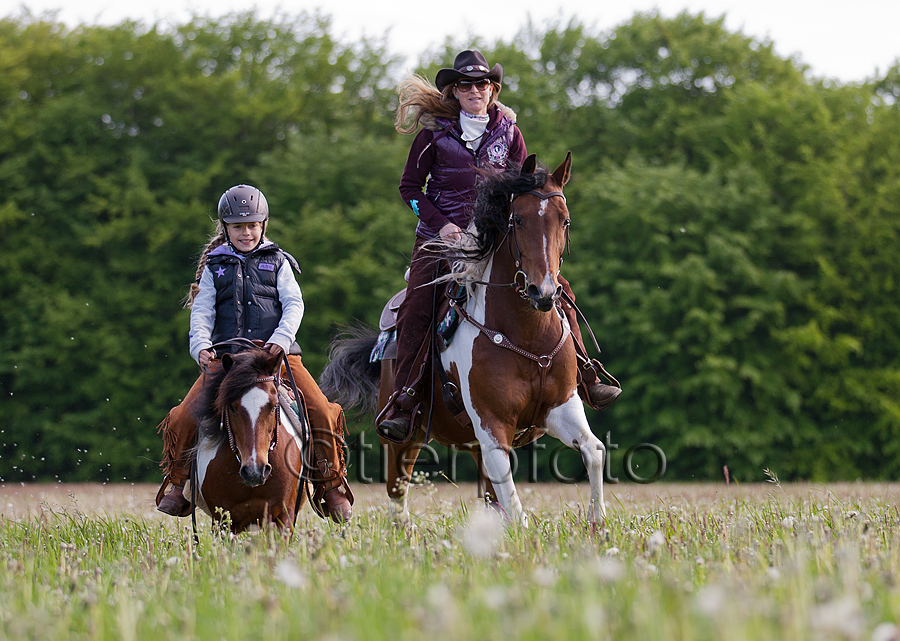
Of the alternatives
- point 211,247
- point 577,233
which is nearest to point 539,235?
point 211,247

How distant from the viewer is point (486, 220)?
6.62 m

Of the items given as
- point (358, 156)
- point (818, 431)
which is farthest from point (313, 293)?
point (818, 431)

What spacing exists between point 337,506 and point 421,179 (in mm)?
2755

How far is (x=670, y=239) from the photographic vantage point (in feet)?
83.8

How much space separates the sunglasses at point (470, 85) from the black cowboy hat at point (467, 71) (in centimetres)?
3

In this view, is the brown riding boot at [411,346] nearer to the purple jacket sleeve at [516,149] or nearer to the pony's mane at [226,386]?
the purple jacket sleeve at [516,149]

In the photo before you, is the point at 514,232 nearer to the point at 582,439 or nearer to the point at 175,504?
the point at 582,439

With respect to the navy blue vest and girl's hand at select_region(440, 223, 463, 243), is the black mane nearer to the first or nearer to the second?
girl's hand at select_region(440, 223, 463, 243)

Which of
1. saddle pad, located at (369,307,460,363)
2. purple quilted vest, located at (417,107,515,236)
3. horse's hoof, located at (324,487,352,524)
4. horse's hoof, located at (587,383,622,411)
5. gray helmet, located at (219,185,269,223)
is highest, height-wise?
purple quilted vest, located at (417,107,515,236)

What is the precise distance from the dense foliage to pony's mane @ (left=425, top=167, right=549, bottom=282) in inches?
691

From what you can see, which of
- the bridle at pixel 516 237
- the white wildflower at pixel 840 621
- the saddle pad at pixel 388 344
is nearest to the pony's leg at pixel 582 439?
the bridle at pixel 516 237

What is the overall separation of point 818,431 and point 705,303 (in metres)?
4.33

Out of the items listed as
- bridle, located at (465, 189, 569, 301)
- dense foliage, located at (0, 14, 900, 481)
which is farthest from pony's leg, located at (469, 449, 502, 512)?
dense foliage, located at (0, 14, 900, 481)

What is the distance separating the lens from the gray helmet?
6.95m
